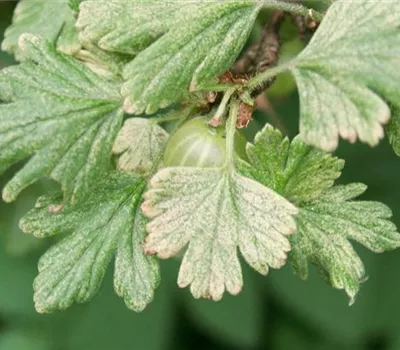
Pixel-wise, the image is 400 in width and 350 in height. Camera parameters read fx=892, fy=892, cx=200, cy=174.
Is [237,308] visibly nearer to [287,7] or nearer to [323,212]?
[323,212]

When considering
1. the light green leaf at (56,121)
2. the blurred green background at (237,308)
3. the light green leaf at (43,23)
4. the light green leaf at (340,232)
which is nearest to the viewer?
the light green leaf at (56,121)

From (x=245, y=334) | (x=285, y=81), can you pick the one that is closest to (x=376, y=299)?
(x=245, y=334)

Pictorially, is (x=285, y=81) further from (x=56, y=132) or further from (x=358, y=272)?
(x=56, y=132)

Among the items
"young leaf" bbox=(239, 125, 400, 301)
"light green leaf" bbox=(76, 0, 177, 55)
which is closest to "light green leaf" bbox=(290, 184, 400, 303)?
"young leaf" bbox=(239, 125, 400, 301)

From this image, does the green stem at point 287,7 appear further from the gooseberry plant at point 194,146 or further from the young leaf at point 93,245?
the young leaf at point 93,245

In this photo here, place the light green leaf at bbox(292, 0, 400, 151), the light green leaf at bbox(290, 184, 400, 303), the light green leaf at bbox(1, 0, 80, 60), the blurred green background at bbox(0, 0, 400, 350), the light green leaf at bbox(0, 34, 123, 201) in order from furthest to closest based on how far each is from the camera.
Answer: the blurred green background at bbox(0, 0, 400, 350) → the light green leaf at bbox(1, 0, 80, 60) → the light green leaf at bbox(290, 184, 400, 303) → the light green leaf at bbox(0, 34, 123, 201) → the light green leaf at bbox(292, 0, 400, 151)

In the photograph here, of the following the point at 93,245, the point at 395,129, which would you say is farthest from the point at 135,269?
the point at 395,129

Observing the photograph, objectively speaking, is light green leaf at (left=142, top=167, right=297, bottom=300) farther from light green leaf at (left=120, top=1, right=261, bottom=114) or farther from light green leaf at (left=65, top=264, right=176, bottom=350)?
light green leaf at (left=65, top=264, right=176, bottom=350)

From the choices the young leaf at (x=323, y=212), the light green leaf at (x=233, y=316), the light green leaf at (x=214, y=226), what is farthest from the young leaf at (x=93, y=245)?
the light green leaf at (x=233, y=316)
